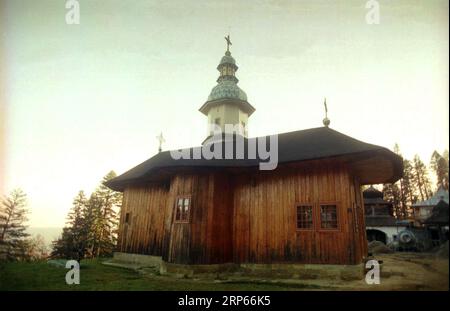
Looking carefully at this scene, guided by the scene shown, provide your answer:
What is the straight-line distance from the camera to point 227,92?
21.3m

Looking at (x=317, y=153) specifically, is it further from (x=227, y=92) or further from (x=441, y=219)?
(x=227, y=92)

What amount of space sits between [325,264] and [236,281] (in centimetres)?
362

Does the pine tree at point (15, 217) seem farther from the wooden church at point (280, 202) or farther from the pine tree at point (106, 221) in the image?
the wooden church at point (280, 202)

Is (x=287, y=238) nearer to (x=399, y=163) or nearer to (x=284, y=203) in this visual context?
(x=284, y=203)

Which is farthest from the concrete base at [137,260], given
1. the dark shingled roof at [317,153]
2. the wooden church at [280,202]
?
the dark shingled roof at [317,153]

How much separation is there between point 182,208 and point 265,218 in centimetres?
399

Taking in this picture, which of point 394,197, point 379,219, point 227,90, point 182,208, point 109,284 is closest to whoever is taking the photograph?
point 109,284

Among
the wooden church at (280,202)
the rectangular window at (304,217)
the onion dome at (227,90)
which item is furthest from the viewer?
the onion dome at (227,90)

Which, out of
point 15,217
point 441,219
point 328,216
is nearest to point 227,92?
point 328,216

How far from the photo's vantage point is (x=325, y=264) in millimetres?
10680

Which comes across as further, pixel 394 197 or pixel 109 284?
pixel 394 197

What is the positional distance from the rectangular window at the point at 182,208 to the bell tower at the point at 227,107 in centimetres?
886

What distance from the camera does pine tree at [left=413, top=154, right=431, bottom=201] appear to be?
158ft

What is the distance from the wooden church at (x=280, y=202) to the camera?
1088cm
